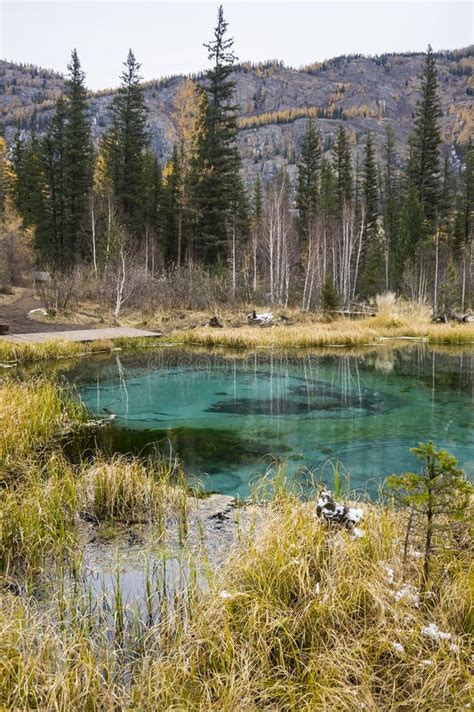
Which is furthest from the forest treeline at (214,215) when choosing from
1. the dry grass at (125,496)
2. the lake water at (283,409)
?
the dry grass at (125,496)

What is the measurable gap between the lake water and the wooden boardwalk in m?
1.53

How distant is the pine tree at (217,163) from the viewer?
2619 centimetres

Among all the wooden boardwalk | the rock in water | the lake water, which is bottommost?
the lake water

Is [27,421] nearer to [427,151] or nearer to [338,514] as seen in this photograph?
[338,514]

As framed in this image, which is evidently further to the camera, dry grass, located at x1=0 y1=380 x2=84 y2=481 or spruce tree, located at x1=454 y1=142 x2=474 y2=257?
spruce tree, located at x1=454 y1=142 x2=474 y2=257

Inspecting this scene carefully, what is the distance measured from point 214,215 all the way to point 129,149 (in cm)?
715

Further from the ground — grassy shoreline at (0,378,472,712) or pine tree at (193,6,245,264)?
pine tree at (193,6,245,264)

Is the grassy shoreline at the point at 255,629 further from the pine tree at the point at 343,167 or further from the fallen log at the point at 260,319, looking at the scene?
the pine tree at the point at 343,167

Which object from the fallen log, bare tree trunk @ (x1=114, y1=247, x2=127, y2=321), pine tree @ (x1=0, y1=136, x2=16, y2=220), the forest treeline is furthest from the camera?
pine tree @ (x1=0, y1=136, x2=16, y2=220)

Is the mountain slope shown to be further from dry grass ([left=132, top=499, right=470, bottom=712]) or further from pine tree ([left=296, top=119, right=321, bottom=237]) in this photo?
dry grass ([left=132, top=499, right=470, bottom=712])

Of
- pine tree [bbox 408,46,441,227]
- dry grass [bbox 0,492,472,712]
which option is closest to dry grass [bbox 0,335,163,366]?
dry grass [bbox 0,492,472,712]

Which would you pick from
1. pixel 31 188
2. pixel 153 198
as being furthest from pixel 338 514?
pixel 31 188

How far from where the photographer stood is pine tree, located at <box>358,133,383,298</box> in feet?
103

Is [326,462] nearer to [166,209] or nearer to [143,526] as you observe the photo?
[143,526]
